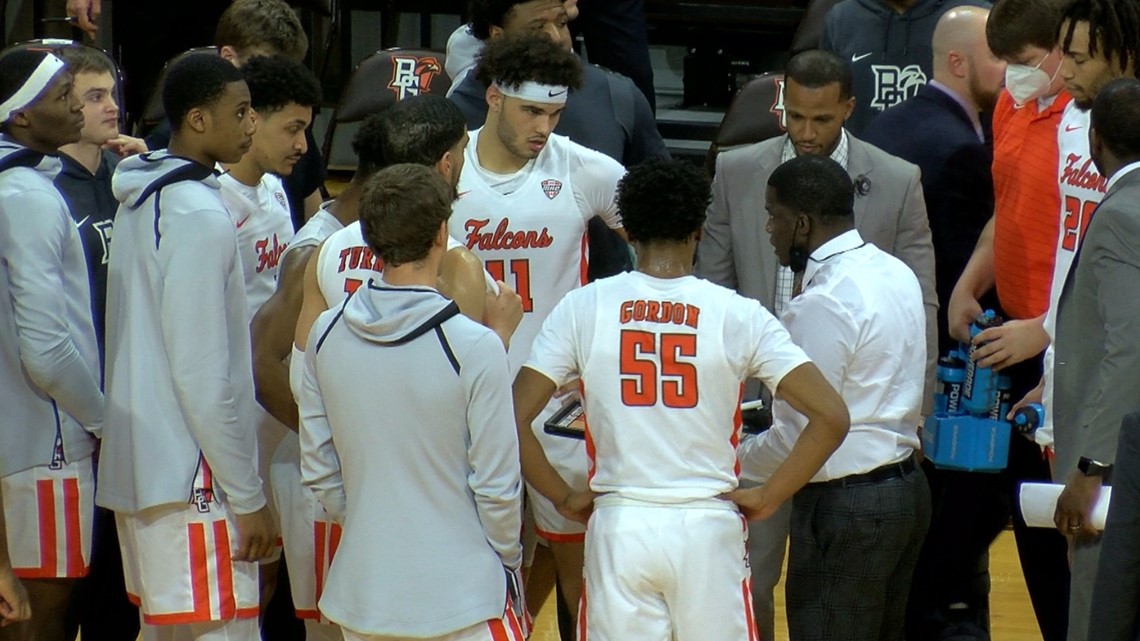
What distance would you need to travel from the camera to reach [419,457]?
9.61 ft

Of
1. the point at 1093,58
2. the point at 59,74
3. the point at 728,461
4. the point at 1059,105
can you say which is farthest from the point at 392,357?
the point at 1059,105

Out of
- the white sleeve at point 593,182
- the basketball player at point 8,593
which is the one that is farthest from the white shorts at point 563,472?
the basketball player at point 8,593

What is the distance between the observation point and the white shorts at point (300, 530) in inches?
143

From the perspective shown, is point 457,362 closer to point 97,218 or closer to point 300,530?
point 300,530

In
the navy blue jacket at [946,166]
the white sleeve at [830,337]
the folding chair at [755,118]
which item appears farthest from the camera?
the folding chair at [755,118]

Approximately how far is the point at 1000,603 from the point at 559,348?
269 cm

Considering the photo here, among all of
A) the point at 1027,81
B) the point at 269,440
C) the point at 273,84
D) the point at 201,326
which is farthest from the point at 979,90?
the point at 201,326

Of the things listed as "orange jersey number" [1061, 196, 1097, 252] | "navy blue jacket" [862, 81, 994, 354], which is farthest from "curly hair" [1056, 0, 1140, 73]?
"navy blue jacket" [862, 81, 994, 354]

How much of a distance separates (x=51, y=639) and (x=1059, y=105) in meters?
3.11

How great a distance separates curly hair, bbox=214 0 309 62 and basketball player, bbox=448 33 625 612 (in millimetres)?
1150

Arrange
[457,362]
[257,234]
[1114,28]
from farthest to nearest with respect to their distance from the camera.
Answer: [257,234] < [1114,28] < [457,362]

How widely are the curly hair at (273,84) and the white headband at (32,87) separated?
46cm

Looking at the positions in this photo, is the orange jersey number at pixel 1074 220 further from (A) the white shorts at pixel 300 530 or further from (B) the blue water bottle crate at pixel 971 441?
(A) the white shorts at pixel 300 530

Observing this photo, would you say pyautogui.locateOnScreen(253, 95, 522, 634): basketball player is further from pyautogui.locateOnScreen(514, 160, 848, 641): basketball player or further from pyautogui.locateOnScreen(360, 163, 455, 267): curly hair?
pyautogui.locateOnScreen(360, 163, 455, 267): curly hair
